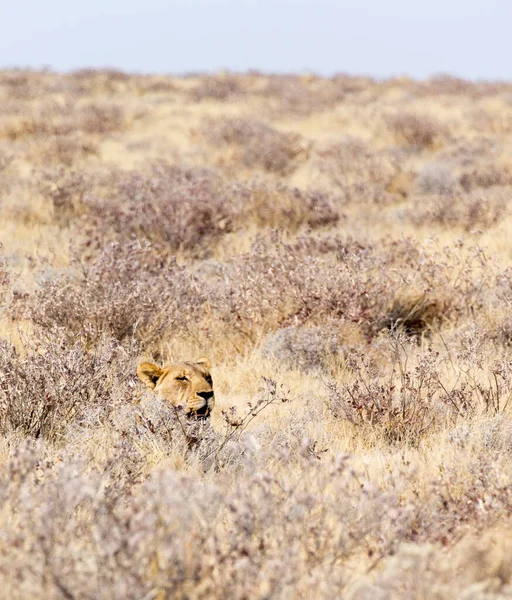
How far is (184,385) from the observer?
11.6 feet

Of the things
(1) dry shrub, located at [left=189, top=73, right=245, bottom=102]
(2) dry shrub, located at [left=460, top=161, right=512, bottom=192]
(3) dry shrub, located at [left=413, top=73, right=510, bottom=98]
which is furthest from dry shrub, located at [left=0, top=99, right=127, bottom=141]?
(3) dry shrub, located at [left=413, top=73, right=510, bottom=98]

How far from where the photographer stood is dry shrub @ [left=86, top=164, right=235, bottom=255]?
785 cm

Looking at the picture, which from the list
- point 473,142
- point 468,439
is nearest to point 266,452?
point 468,439

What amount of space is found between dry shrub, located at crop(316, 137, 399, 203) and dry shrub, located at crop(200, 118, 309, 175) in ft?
2.48

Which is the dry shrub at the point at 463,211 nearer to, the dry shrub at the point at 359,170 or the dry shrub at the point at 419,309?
the dry shrub at the point at 359,170

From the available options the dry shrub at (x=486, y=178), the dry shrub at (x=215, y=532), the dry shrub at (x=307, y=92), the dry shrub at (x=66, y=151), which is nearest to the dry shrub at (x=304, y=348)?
the dry shrub at (x=215, y=532)

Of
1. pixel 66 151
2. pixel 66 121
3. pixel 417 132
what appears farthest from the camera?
pixel 66 121

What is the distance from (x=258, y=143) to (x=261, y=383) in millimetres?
9539

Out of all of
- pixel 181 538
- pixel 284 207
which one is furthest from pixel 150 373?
pixel 284 207

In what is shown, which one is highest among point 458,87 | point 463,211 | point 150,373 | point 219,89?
point 458,87

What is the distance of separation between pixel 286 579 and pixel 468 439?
65.8 inches

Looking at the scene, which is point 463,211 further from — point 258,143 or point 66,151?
point 66,151

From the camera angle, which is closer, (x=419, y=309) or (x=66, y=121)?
(x=419, y=309)

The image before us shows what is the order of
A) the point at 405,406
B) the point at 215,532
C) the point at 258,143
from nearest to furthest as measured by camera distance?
the point at 215,532 → the point at 405,406 → the point at 258,143
